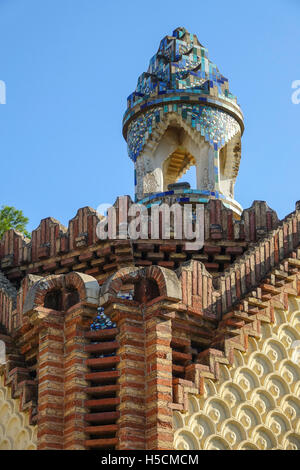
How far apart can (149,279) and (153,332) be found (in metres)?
0.77

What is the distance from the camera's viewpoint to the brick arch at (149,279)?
14.7 metres

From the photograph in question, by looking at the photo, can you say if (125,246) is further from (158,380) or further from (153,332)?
(158,380)

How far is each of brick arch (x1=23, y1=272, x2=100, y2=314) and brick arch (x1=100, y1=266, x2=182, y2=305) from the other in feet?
0.49

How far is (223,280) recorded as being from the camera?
15680 mm

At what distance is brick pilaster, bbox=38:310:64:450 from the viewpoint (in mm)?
14438

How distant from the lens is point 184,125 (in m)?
19.8

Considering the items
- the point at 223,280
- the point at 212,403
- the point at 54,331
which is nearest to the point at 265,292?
the point at 223,280

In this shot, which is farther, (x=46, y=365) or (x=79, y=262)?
(x=79, y=262)

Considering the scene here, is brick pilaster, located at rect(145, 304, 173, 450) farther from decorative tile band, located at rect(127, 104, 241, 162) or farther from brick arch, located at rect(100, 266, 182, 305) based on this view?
decorative tile band, located at rect(127, 104, 241, 162)

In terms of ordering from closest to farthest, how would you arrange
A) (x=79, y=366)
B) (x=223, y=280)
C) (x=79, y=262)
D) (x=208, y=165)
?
(x=79, y=366)
(x=223, y=280)
(x=79, y=262)
(x=208, y=165)

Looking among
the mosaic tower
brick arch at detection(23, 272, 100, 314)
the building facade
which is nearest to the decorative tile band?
the mosaic tower

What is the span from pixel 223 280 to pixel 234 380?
1.40 m

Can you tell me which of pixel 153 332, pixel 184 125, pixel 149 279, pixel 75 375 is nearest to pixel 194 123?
pixel 184 125

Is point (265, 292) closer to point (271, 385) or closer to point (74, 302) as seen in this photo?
point (271, 385)
